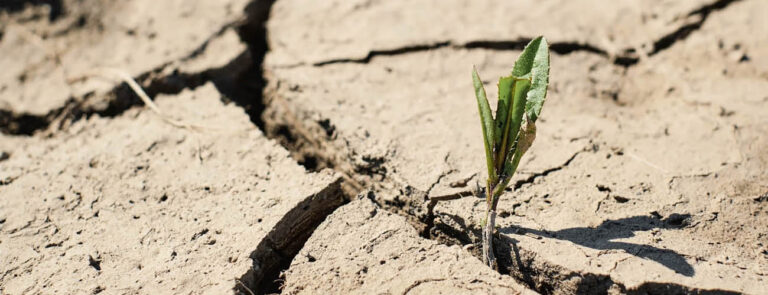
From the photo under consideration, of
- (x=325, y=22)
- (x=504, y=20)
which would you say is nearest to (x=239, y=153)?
(x=325, y=22)

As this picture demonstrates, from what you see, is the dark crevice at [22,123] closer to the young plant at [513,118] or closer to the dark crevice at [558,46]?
the dark crevice at [558,46]

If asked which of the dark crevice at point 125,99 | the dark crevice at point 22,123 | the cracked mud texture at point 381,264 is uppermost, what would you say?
the dark crevice at point 125,99

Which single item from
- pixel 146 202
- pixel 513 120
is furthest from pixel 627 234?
pixel 146 202

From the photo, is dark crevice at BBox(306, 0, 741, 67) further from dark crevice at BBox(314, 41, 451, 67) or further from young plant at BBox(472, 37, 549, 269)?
young plant at BBox(472, 37, 549, 269)

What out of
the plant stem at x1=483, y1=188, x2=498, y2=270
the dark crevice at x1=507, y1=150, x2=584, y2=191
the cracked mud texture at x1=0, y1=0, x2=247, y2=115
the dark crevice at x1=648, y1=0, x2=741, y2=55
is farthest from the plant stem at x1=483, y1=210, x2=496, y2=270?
the cracked mud texture at x1=0, y1=0, x2=247, y2=115

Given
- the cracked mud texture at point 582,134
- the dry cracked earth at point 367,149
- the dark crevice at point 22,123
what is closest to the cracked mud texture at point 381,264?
the dry cracked earth at point 367,149

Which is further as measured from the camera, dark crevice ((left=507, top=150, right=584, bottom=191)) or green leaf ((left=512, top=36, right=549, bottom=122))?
dark crevice ((left=507, top=150, right=584, bottom=191))
